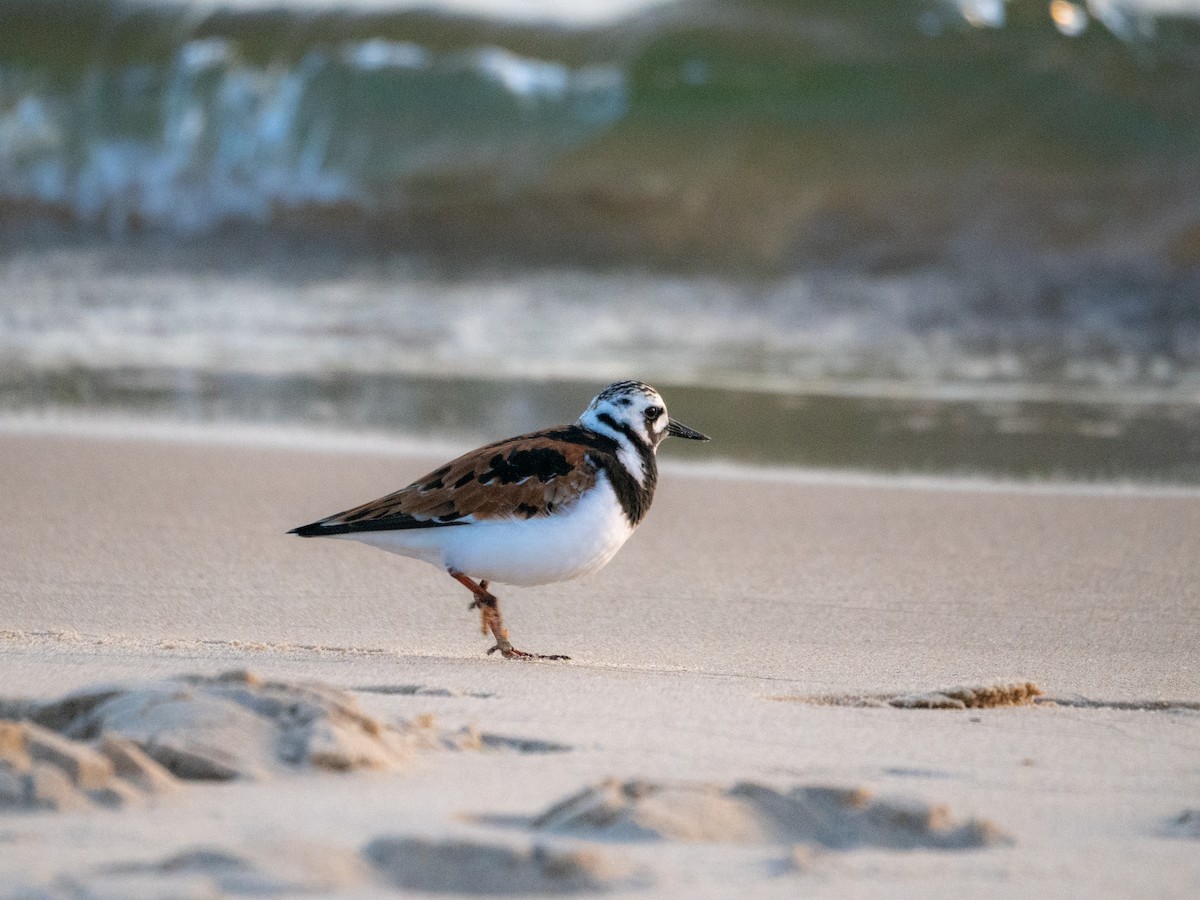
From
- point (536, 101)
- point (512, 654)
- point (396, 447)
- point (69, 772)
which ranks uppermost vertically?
point (536, 101)

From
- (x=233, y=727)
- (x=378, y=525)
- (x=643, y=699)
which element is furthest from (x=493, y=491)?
(x=233, y=727)

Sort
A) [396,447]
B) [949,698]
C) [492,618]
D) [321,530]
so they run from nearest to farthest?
[949,698], [321,530], [492,618], [396,447]

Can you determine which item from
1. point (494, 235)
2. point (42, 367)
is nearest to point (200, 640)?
point (42, 367)

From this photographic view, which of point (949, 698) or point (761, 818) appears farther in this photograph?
point (949, 698)

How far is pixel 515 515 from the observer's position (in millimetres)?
4035

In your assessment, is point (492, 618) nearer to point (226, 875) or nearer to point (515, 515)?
point (515, 515)

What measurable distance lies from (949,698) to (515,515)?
121 cm

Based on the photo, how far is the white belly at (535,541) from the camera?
3.98 m

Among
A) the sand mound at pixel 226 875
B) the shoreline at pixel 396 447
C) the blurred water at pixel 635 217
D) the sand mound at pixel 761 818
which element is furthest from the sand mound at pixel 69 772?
the blurred water at pixel 635 217

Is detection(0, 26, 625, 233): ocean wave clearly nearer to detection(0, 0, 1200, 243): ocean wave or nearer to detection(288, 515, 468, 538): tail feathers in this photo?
detection(0, 0, 1200, 243): ocean wave

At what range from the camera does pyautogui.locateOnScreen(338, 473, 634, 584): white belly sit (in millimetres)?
3979

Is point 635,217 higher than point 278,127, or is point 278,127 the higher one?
point 278,127

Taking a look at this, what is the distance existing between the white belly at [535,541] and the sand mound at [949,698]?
740mm

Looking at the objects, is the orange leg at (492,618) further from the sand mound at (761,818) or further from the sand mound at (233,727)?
the sand mound at (761,818)
